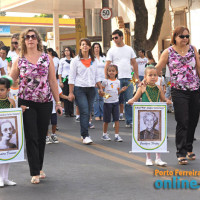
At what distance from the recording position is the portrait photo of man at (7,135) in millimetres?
6535

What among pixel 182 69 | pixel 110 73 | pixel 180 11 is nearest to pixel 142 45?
pixel 180 11

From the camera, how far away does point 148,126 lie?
Result: 24.4ft

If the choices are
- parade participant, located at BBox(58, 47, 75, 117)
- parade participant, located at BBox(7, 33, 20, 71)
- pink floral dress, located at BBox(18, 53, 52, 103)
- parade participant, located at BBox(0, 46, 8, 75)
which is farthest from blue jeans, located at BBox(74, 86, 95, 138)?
parade participant, located at BBox(58, 47, 75, 117)

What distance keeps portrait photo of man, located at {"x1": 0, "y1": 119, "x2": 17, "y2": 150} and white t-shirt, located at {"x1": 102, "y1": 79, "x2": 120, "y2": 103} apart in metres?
4.12

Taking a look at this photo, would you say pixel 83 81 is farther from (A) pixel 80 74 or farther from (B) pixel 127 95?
(B) pixel 127 95

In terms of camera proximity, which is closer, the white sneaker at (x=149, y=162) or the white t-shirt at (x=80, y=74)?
the white sneaker at (x=149, y=162)

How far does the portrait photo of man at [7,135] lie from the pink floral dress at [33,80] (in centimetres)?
40

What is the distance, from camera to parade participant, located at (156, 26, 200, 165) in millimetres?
7703

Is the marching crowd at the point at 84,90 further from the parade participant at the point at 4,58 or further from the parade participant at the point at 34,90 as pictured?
the parade participant at the point at 4,58

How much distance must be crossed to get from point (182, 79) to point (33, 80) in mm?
2206

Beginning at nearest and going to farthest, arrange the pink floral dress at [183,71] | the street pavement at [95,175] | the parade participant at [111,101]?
the street pavement at [95,175] → the pink floral dress at [183,71] → the parade participant at [111,101]

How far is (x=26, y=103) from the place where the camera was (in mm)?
6727

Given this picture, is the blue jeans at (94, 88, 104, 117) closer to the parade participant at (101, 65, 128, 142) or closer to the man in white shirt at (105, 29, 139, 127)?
the man in white shirt at (105, 29, 139, 127)

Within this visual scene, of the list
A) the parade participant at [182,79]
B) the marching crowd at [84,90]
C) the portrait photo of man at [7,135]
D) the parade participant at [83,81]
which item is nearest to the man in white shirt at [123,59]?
the marching crowd at [84,90]
